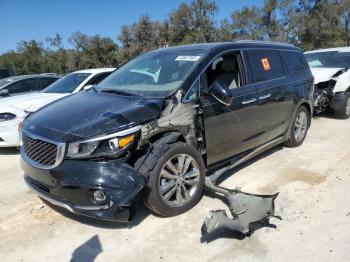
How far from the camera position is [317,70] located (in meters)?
9.38

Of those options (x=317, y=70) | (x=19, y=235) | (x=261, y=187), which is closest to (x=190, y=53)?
(x=261, y=187)

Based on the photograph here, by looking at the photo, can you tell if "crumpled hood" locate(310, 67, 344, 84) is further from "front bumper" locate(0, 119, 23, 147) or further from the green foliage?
the green foliage

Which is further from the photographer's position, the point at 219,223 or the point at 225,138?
the point at 225,138

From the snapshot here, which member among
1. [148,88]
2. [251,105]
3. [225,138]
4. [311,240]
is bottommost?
[311,240]

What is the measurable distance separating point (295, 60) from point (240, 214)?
358cm

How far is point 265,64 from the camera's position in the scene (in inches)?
216

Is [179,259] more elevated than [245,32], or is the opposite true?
[245,32]

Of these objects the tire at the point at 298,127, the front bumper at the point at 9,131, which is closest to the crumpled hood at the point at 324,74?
the tire at the point at 298,127

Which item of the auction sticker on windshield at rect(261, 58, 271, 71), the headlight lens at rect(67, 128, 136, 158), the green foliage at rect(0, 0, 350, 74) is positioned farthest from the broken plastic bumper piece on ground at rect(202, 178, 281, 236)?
the green foliage at rect(0, 0, 350, 74)

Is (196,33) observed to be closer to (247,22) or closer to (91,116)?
(247,22)

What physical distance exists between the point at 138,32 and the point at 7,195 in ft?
152

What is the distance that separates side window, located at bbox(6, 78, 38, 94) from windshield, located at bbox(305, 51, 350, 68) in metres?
7.50

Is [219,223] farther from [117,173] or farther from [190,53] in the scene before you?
[190,53]

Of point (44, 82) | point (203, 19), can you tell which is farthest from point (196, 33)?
point (44, 82)
